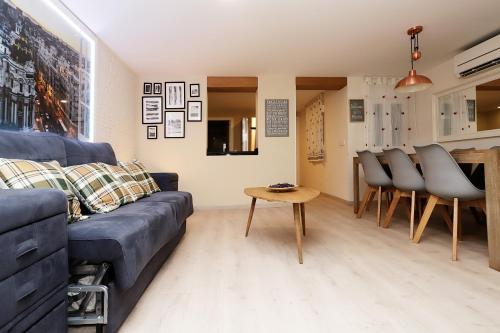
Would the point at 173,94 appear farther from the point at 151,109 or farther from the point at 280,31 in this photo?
the point at 280,31

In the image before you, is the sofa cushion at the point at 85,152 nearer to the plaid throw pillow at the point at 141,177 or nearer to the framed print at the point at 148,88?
the plaid throw pillow at the point at 141,177

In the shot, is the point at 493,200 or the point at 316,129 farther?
the point at 316,129

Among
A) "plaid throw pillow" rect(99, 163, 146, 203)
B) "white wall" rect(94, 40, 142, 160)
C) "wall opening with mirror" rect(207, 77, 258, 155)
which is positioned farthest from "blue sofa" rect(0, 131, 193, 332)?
"wall opening with mirror" rect(207, 77, 258, 155)

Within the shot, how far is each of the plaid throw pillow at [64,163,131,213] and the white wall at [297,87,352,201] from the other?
3609 millimetres

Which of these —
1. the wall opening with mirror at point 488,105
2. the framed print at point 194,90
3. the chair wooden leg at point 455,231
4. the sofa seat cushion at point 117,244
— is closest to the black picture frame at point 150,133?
the framed print at point 194,90

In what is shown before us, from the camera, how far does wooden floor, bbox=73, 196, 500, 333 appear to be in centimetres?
112

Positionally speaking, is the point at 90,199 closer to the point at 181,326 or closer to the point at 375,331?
the point at 181,326

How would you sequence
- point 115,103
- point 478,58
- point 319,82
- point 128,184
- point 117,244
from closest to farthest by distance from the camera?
point 117,244, point 128,184, point 478,58, point 115,103, point 319,82

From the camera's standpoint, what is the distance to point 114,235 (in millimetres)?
1030

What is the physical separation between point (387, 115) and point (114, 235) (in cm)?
448

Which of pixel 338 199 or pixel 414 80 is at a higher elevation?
pixel 414 80

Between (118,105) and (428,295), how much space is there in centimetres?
369

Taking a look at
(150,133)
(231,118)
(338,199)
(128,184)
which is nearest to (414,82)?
(338,199)

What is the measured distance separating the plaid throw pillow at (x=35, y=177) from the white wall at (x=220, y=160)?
2.51 meters
